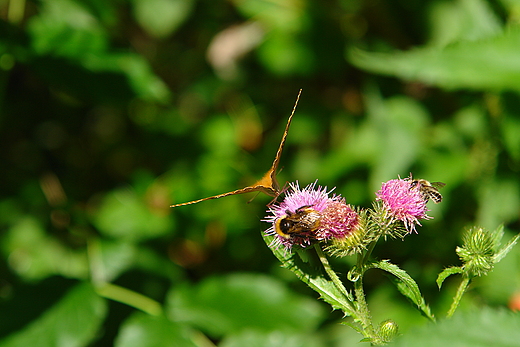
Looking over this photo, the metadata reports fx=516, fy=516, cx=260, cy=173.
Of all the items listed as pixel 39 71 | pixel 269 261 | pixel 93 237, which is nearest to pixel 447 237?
pixel 269 261

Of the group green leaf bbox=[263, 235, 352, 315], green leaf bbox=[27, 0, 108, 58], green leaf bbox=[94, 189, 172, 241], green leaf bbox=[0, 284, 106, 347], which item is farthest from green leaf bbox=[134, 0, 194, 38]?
green leaf bbox=[263, 235, 352, 315]

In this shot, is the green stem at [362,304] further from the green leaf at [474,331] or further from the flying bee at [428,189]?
the flying bee at [428,189]

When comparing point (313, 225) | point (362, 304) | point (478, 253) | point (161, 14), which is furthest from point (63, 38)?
point (478, 253)

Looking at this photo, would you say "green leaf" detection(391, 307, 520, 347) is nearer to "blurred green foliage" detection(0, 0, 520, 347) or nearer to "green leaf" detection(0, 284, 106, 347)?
"blurred green foliage" detection(0, 0, 520, 347)

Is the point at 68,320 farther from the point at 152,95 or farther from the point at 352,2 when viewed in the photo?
the point at 352,2

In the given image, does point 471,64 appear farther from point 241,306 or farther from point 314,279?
point 241,306

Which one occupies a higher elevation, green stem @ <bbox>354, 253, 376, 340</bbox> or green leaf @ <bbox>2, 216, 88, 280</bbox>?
green stem @ <bbox>354, 253, 376, 340</bbox>

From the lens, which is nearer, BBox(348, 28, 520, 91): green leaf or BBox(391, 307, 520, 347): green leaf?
BBox(391, 307, 520, 347): green leaf
